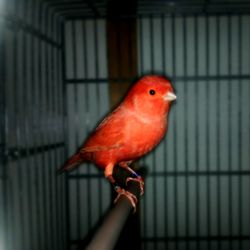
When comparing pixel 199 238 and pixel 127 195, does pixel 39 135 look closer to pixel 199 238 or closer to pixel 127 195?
pixel 127 195

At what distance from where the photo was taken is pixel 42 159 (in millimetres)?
1631

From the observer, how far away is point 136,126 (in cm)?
120

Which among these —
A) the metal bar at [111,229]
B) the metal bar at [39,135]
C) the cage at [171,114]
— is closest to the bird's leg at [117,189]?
the metal bar at [111,229]

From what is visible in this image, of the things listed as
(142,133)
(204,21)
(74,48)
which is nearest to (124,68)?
(74,48)

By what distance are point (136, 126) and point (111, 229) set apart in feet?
1.93

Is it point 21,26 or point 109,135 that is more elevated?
point 21,26

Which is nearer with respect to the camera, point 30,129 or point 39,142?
point 30,129

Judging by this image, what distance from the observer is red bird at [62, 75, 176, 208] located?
1175 millimetres

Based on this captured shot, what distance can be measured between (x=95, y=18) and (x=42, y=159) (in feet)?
2.68

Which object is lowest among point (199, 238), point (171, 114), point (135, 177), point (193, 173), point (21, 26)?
point (199, 238)

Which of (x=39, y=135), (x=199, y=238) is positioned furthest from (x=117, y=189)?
(x=199, y=238)

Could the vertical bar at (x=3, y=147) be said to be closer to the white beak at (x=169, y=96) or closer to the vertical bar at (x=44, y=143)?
the vertical bar at (x=44, y=143)

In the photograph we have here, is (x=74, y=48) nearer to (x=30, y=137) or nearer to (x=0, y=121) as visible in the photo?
(x=30, y=137)

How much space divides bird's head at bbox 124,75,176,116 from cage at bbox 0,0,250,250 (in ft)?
2.09
